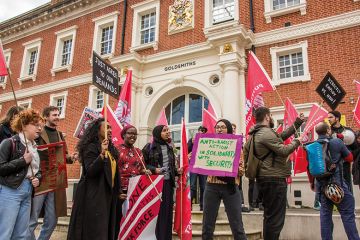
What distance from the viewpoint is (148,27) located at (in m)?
14.9

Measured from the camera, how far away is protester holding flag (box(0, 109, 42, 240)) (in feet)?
10.9

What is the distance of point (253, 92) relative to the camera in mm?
7266

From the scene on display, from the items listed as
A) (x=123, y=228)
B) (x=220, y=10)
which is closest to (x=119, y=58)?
(x=220, y=10)

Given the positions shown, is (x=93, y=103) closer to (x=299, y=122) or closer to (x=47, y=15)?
(x=47, y=15)

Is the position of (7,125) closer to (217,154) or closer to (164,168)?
(164,168)

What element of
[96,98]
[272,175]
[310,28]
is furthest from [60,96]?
[272,175]

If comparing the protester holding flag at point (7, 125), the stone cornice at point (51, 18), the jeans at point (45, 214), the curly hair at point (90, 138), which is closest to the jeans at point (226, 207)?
the curly hair at point (90, 138)

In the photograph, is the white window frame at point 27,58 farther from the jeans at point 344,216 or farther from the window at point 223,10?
the jeans at point 344,216

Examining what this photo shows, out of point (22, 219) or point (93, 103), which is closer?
point (22, 219)

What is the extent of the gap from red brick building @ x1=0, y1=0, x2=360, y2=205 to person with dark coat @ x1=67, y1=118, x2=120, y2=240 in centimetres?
763

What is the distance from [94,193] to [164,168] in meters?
1.41

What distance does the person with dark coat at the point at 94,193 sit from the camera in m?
3.63

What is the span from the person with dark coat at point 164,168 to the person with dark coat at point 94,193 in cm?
98

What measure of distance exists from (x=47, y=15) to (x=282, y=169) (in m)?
18.3
